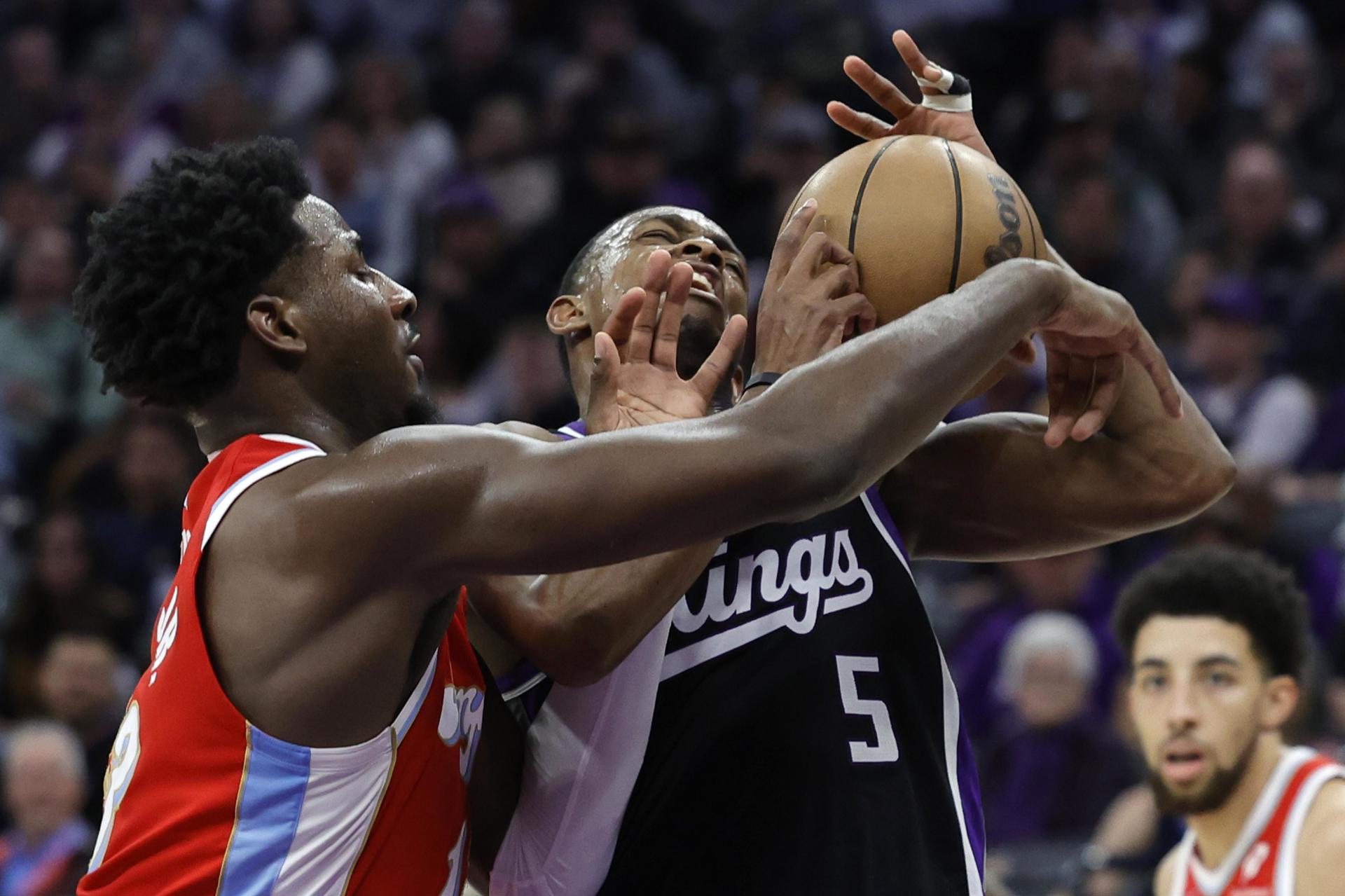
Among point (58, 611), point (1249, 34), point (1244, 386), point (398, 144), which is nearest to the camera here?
point (1244, 386)

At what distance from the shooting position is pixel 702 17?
453 inches

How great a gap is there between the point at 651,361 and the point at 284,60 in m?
9.60

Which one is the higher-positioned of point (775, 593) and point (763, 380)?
point (763, 380)

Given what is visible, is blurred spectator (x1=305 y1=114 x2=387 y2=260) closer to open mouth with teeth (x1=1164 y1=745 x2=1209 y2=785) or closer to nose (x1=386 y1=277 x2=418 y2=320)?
open mouth with teeth (x1=1164 y1=745 x2=1209 y2=785)

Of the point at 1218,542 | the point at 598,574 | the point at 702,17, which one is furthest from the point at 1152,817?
the point at 702,17

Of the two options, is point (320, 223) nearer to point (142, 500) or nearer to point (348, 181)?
point (142, 500)

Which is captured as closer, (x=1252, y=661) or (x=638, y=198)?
(x=1252, y=661)

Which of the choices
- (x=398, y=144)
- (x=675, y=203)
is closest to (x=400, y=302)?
(x=675, y=203)

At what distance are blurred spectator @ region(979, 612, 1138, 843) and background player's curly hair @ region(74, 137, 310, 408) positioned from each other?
170 inches

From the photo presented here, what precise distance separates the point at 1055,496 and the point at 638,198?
6419 mm

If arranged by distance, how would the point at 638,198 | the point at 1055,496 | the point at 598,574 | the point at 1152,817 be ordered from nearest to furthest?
the point at 598,574 → the point at 1055,496 → the point at 1152,817 → the point at 638,198

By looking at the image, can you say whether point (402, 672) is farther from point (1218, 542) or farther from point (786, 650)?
point (1218, 542)

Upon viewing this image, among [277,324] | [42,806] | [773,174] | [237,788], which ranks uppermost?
[773,174]

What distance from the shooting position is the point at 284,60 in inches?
468
